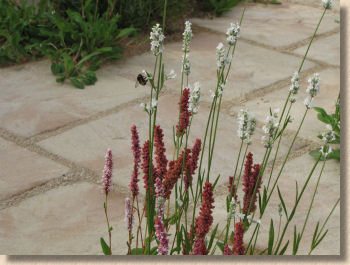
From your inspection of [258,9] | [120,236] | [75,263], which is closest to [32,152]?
[120,236]

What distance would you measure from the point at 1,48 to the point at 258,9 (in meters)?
1.76

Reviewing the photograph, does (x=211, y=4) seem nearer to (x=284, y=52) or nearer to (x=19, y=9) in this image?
(x=284, y=52)

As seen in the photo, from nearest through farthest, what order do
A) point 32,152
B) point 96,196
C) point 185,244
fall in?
point 185,244
point 96,196
point 32,152

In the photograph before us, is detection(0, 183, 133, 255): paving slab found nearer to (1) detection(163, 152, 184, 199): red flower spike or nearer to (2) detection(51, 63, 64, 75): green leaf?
(1) detection(163, 152, 184, 199): red flower spike

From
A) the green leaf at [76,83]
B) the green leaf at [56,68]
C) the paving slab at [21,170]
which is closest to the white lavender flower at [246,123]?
the paving slab at [21,170]

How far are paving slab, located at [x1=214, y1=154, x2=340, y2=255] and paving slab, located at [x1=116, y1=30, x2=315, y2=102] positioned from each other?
2.20ft

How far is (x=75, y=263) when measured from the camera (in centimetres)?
177

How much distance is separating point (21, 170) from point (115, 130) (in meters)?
0.45

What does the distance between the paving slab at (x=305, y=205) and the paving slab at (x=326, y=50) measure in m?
1.07

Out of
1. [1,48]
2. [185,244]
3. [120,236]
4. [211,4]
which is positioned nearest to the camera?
[185,244]

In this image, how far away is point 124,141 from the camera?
8.76 feet

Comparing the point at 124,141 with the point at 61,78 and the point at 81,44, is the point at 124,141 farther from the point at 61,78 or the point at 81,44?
the point at 81,44

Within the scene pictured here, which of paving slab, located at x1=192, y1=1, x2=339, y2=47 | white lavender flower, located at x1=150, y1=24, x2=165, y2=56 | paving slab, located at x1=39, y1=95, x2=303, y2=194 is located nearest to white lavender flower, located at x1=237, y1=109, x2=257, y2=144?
white lavender flower, located at x1=150, y1=24, x2=165, y2=56

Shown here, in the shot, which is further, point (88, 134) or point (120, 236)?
point (88, 134)
